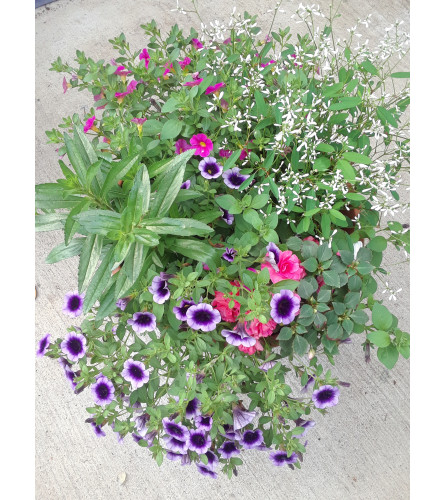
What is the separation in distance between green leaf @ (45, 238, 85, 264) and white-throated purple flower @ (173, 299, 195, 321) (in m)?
0.28

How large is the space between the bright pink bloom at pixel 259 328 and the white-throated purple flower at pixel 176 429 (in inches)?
11.5

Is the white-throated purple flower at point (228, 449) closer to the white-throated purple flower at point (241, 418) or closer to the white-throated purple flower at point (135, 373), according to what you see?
the white-throated purple flower at point (241, 418)

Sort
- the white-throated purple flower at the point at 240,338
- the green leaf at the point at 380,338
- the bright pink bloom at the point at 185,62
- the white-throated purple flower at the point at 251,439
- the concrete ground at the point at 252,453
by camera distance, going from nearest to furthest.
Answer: the green leaf at the point at 380,338 < the white-throated purple flower at the point at 240,338 < the white-throated purple flower at the point at 251,439 < the bright pink bloom at the point at 185,62 < the concrete ground at the point at 252,453

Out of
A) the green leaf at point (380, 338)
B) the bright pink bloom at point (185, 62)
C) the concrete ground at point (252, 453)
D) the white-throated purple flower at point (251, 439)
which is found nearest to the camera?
the green leaf at point (380, 338)

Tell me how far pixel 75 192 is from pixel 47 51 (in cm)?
165

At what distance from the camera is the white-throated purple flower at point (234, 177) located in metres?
1.26

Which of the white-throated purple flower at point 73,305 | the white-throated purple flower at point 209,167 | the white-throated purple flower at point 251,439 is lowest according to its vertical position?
the white-throated purple flower at point 251,439

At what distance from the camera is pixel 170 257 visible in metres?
1.32

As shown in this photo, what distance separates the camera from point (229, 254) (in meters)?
1.23

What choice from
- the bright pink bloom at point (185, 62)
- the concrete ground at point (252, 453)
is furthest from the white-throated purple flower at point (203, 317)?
the concrete ground at point (252, 453)

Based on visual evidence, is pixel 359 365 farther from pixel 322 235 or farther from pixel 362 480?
pixel 322 235

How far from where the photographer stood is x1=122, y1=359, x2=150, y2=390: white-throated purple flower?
1180 millimetres

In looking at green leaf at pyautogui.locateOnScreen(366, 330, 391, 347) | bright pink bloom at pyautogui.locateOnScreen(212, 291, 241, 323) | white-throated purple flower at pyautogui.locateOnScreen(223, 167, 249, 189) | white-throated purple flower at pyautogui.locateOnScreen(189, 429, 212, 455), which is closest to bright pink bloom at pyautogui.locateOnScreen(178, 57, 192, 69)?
white-throated purple flower at pyautogui.locateOnScreen(223, 167, 249, 189)

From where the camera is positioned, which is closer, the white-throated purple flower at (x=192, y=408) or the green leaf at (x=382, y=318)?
the green leaf at (x=382, y=318)
